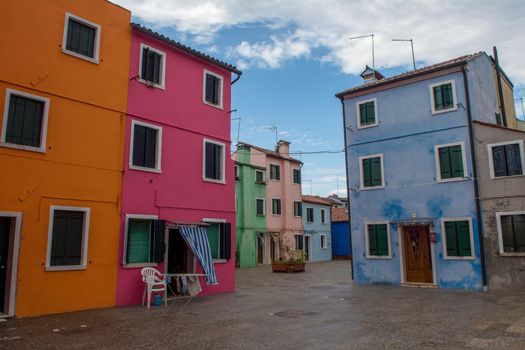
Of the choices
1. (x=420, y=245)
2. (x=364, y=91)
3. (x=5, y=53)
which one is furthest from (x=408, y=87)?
(x=5, y=53)

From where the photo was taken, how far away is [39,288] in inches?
408

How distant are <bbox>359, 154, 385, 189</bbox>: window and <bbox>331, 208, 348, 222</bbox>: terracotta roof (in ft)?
76.6

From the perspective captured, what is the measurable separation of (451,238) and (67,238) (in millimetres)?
13184

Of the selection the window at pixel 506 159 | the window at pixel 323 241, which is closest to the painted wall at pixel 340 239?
the window at pixel 323 241

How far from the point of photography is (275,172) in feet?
116

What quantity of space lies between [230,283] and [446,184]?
9083mm

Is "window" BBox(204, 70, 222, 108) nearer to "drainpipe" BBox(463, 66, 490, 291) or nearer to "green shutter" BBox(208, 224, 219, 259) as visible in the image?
"green shutter" BBox(208, 224, 219, 259)

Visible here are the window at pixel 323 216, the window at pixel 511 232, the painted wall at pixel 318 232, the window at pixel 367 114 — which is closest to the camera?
the window at pixel 511 232

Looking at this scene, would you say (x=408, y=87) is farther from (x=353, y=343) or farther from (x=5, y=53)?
(x=5, y=53)

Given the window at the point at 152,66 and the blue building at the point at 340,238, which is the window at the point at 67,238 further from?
the blue building at the point at 340,238

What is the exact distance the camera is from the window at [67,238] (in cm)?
1079

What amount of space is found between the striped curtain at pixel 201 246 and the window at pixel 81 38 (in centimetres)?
591

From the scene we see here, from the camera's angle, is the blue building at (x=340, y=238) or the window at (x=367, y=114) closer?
the window at (x=367, y=114)

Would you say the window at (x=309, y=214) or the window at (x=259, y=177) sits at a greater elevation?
the window at (x=259, y=177)
